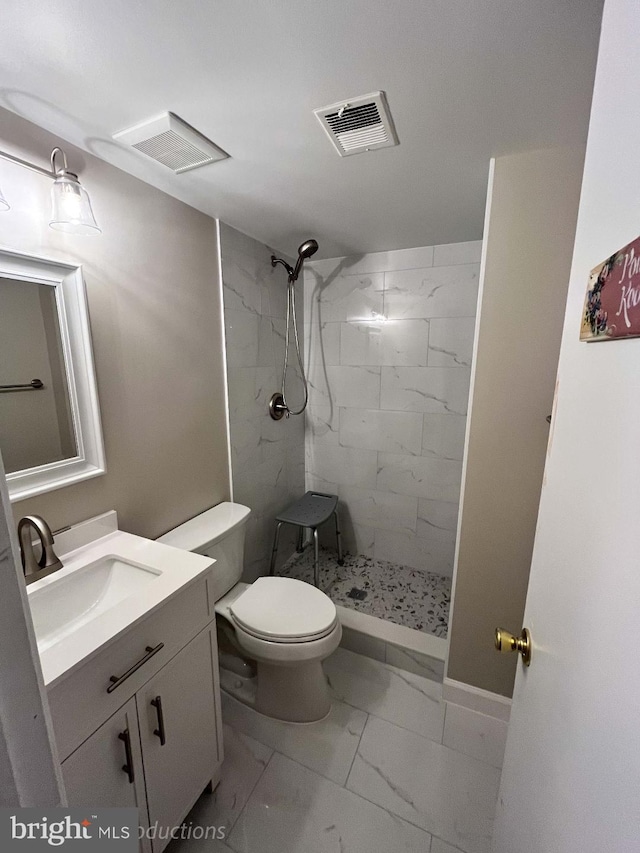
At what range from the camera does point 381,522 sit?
2.50m

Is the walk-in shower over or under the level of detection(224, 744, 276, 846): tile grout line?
over

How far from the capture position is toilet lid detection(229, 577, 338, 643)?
4.51 feet

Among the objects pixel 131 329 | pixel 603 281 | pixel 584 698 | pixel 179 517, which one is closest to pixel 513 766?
pixel 584 698

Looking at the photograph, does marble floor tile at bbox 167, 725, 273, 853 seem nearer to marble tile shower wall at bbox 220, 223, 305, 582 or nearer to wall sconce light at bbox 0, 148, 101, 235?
marble tile shower wall at bbox 220, 223, 305, 582

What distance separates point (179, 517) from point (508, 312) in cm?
157

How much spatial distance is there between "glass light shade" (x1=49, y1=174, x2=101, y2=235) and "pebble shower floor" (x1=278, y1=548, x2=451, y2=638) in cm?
215

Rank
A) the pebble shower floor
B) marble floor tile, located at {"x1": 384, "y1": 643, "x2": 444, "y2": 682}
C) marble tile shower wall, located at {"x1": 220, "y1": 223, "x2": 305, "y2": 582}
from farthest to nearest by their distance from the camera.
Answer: the pebble shower floor, marble tile shower wall, located at {"x1": 220, "y1": 223, "x2": 305, "y2": 582}, marble floor tile, located at {"x1": 384, "y1": 643, "x2": 444, "y2": 682}

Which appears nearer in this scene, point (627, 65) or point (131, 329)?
point (627, 65)

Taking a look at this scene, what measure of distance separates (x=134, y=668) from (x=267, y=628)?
596mm

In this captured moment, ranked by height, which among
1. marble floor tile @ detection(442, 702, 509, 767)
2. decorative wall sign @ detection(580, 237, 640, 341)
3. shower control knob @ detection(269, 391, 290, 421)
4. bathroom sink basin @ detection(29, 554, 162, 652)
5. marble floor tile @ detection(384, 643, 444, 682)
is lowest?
marble floor tile @ detection(442, 702, 509, 767)

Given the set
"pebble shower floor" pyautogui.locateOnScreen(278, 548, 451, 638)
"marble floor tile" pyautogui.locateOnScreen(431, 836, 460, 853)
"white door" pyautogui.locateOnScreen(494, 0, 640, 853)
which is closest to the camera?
"white door" pyautogui.locateOnScreen(494, 0, 640, 853)

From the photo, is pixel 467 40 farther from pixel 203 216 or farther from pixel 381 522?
pixel 381 522

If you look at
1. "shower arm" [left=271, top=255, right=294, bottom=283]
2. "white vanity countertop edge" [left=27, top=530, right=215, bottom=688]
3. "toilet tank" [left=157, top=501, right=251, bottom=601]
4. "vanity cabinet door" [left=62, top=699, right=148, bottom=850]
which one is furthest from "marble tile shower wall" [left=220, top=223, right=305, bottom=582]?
"vanity cabinet door" [left=62, top=699, right=148, bottom=850]

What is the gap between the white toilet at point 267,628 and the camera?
4.50ft
